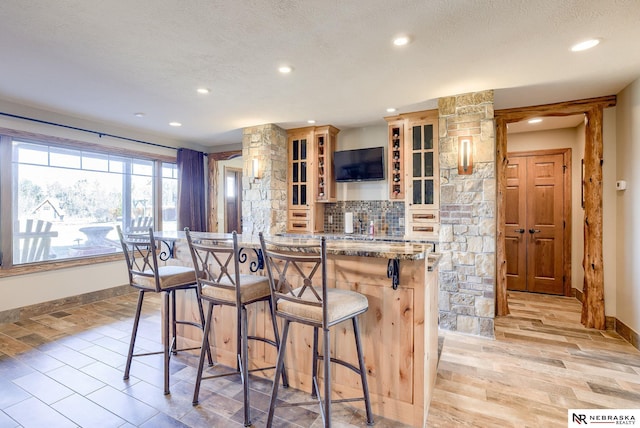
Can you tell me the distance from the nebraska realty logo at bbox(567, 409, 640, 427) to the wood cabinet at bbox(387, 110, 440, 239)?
2.10m

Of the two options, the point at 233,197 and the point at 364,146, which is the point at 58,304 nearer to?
the point at 233,197

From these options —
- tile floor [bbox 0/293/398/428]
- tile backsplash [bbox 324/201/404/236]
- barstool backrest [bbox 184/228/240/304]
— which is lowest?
tile floor [bbox 0/293/398/428]

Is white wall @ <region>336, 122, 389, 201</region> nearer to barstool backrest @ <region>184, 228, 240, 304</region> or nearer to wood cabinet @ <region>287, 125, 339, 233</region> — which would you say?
wood cabinet @ <region>287, 125, 339, 233</region>

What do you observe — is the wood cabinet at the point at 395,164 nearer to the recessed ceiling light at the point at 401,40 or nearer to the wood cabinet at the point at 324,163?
the wood cabinet at the point at 324,163

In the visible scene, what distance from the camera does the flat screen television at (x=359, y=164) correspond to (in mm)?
4551

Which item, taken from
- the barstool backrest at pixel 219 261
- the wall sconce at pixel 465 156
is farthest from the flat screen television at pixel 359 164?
the barstool backrest at pixel 219 261

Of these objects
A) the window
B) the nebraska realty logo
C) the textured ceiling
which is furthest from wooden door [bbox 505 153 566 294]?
the window

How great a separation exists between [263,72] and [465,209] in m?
2.51

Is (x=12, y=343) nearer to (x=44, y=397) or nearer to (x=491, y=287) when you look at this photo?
(x=44, y=397)

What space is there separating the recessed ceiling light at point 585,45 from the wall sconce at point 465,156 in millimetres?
1100

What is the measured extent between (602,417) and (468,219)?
187cm

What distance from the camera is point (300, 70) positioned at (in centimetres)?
Result: 283

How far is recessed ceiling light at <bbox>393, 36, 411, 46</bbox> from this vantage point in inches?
89.4

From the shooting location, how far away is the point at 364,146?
4.88 m
